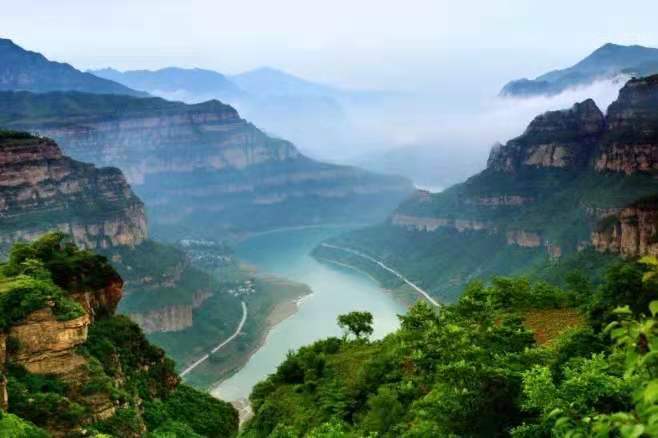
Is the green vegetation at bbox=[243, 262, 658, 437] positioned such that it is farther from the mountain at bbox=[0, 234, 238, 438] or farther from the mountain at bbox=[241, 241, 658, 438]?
the mountain at bbox=[0, 234, 238, 438]

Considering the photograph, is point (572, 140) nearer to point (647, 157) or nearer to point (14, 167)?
point (647, 157)

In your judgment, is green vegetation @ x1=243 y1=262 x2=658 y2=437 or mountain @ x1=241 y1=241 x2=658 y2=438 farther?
green vegetation @ x1=243 y1=262 x2=658 y2=437

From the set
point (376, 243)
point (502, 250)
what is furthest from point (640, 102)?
point (376, 243)

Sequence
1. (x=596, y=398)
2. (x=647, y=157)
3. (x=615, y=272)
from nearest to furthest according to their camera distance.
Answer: (x=596, y=398)
(x=615, y=272)
(x=647, y=157)

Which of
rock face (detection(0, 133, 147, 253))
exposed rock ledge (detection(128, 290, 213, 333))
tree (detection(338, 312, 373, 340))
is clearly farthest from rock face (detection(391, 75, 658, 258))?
rock face (detection(0, 133, 147, 253))

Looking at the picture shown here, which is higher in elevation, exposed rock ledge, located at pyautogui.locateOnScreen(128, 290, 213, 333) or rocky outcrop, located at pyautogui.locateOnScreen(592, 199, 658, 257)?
rocky outcrop, located at pyautogui.locateOnScreen(592, 199, 658, 257)

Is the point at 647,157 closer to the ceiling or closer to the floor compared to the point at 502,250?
closer to the ceiling

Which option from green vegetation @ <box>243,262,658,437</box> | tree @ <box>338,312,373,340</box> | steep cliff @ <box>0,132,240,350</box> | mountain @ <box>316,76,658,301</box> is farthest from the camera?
steep cliff @ <box>0,132,240,350</box>
